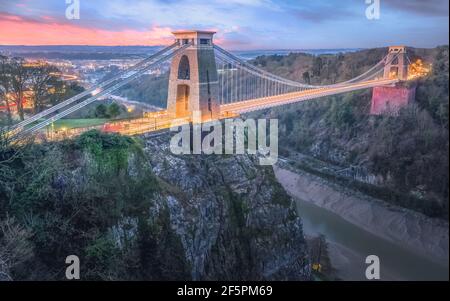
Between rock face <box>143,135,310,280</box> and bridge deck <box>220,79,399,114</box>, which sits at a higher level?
bridge deck <box>220,79,399,114</box>

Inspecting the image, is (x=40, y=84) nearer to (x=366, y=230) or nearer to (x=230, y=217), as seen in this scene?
(x=230, y=217)

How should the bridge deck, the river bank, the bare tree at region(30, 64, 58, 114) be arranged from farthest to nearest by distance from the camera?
the bridge deck
the bare tree at region(30, 64, 58, 114)
the river bank

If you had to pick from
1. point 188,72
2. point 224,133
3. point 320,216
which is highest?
point 188,72

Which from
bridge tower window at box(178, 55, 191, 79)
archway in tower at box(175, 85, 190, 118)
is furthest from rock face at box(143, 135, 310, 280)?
bridge tower window at box(178, 55, 191, 79)

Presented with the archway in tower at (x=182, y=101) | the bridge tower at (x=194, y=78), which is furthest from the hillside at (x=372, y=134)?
the archway in tower at (x=182, y=101)

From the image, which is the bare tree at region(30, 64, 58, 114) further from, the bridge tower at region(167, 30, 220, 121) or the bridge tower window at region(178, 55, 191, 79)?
the bridge tower window at region(178, 55, 191, 79)
